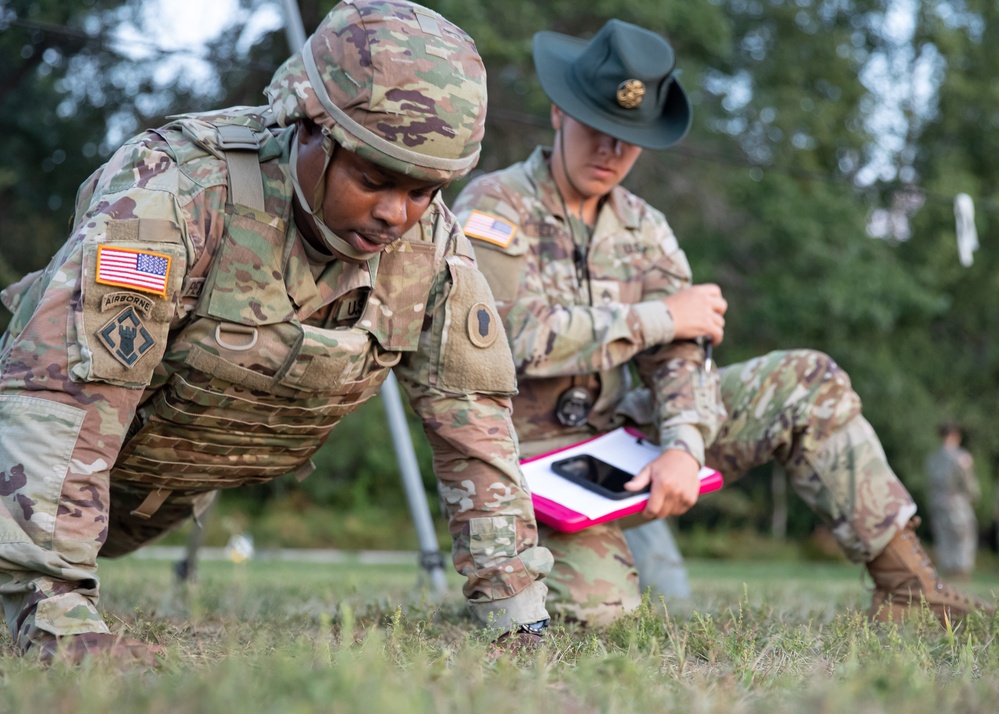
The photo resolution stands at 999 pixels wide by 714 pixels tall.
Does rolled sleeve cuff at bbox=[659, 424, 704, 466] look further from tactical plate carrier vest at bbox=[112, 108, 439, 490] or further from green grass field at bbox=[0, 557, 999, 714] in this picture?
tactical plate carrier vest at bbox=[112, 108, 439, 490]

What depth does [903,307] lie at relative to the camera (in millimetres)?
23359

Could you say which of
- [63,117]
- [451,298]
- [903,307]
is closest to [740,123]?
[903,307]

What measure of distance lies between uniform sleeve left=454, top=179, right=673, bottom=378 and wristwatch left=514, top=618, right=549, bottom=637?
1155 millimetres

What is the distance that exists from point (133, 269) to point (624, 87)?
2.23m

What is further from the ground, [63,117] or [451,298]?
[451,298]

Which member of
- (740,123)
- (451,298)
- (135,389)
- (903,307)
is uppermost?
(451,298)

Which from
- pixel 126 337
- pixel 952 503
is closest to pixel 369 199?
pixel 126 337

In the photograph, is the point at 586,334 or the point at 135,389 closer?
the point at 135,389

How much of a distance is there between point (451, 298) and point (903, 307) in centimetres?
2178

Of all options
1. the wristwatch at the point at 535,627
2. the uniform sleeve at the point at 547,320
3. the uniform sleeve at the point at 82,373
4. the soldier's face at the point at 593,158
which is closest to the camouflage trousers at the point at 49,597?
the uniform sleeve at the point at 82,373

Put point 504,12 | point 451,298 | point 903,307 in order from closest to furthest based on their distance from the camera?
point 451,298, point 504,12, point 903,307

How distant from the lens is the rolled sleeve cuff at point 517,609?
306 centimetres

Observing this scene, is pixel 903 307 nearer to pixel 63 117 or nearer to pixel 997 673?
pixel 63 117

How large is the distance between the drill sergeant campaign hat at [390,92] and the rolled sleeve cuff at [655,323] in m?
1.36
